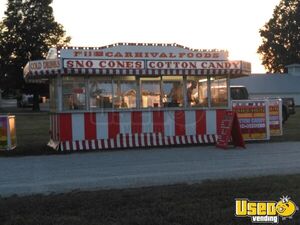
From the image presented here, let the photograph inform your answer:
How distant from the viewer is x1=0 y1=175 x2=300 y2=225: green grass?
22.0ft

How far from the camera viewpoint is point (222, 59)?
1808 cm

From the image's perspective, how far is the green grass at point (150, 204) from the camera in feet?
22.0

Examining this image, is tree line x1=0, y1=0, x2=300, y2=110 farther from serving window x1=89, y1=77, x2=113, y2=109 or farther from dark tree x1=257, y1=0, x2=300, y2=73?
serving window x1=89, y1=77, x2=113, y2=109

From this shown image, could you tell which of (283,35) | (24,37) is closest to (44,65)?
(24,37)

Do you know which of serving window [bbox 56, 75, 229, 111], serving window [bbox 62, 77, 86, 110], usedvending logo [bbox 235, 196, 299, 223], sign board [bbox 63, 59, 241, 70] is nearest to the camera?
usedvending logo [bbox 235, 196, 299, 223]

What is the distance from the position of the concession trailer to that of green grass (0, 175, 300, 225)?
7887 millimetres

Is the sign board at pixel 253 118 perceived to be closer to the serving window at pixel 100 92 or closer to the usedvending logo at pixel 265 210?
the serving window at pixel 100 92

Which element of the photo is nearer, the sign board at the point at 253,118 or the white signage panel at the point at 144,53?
the white signage panel at the point at 144,53

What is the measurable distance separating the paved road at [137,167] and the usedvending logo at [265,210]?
3.03 m

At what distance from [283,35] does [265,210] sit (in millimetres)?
86109

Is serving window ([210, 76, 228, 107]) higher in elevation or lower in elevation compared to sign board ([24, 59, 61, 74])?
lower

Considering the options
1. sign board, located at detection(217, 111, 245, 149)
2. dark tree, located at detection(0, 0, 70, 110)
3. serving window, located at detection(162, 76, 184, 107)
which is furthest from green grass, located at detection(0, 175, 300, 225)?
dark tree, located at detection(0, 0, 70, 110)

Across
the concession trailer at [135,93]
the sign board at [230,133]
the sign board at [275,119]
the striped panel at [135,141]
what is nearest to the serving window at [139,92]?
the concession trailer at [135,93]

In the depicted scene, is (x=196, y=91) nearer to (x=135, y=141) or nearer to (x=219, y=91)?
(x=219, y=91)
